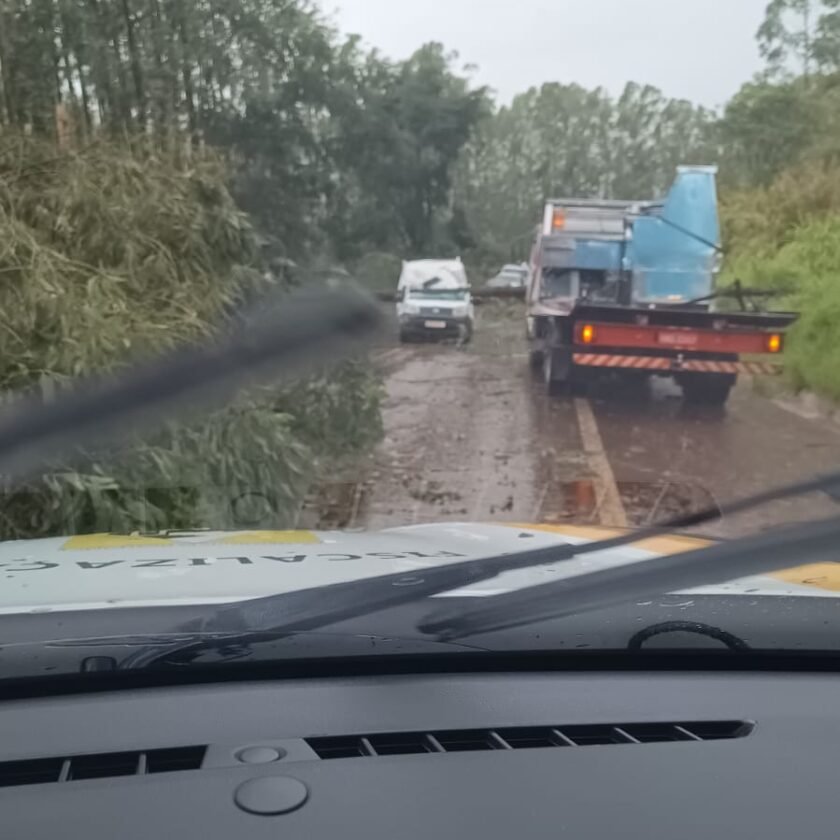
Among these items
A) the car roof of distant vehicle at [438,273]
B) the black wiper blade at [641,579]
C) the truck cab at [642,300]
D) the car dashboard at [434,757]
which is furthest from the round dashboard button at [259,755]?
the truck cab at [642,300]

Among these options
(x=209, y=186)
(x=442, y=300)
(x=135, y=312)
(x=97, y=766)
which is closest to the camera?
(x=97, y=766)

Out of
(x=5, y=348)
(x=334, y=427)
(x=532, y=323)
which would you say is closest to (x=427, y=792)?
(x=5, y=348)

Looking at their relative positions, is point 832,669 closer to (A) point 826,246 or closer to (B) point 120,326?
(B) point 120,326

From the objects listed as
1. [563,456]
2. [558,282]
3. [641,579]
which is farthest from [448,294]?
[641,579]

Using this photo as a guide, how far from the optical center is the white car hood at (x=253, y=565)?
8.36 feet

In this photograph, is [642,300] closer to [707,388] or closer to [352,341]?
[707,388]

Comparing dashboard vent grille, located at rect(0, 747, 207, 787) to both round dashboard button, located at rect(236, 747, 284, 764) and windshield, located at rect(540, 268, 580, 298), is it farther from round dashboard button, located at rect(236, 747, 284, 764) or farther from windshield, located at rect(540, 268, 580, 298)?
windshield, located at rect(540, 268, 580, 298)

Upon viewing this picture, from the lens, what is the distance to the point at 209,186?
725 cm

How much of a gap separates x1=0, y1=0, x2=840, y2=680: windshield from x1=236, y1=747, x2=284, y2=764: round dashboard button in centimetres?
40

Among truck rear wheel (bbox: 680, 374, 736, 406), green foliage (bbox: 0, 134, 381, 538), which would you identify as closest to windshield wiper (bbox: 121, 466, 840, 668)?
green foliage (bbox: 0, 134, 381, 538)

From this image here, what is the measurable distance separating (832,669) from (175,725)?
138 cm

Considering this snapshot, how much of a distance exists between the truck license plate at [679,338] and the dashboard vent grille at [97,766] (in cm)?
1179

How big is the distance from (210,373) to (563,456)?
7730 mm

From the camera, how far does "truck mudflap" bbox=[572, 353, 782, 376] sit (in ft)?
42.9
